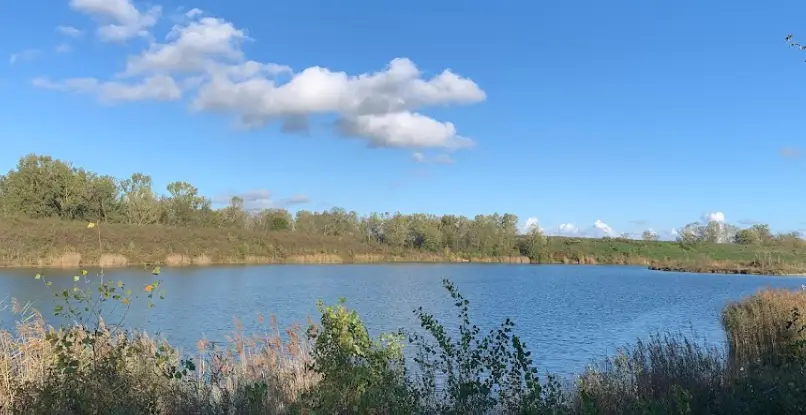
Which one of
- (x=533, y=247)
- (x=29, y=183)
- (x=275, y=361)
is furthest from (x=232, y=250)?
(x=275, y=361)

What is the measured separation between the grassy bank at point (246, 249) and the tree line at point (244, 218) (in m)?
3.40

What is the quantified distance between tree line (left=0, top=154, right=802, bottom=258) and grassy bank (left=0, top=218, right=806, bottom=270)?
3.40 metres

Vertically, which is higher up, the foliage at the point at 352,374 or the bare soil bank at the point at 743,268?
the foliage at the point at 352,374

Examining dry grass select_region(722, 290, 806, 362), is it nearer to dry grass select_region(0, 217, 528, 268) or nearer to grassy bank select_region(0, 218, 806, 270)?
grassy bank select_region(0, 218, 806, 270)

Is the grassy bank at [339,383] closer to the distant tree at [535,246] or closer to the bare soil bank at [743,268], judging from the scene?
the bare soil bank at [743,268]

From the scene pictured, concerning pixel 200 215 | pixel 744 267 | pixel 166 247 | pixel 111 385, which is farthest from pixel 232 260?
pixel 744 267

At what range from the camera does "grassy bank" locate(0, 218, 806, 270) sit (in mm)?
50938

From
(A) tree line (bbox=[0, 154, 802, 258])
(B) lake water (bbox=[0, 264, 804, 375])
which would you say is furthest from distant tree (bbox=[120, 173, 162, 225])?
(B) lake water (bbox=[0, 264, 804, 375])

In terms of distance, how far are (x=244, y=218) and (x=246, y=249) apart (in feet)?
98.7

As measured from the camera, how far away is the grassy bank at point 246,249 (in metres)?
50.9

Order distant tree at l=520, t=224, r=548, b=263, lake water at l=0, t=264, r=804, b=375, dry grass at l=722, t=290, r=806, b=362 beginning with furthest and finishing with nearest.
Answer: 1. distant tree at l=520, t=224, r=548, b=263
2. lake water at l=0, t=264, r=804, b=375
3. dry grass at l=722, t=290, r=806, b=362

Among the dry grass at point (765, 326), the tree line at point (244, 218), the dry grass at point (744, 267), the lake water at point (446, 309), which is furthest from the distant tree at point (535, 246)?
the dry grass at point (765, 326)

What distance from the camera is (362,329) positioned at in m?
6.83

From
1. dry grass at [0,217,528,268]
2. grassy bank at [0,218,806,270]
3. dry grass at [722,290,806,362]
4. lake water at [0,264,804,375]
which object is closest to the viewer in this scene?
dry grass at [722,290,806,362]
